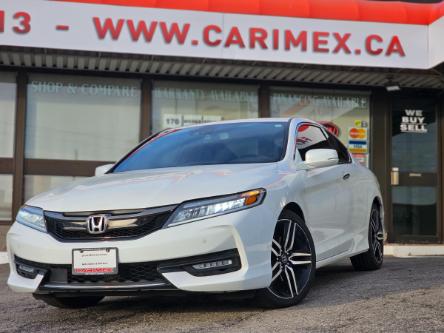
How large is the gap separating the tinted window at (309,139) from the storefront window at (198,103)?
678cm

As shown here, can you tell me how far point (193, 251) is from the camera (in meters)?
3.80

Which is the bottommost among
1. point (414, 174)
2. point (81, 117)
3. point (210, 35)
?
point (414, 174)

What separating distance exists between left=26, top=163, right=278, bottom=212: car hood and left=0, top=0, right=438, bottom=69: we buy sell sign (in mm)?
6415

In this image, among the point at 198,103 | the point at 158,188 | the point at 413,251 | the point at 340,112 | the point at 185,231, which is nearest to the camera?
the point at 185,231

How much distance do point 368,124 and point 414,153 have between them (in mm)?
1134

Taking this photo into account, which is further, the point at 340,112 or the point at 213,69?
the point at 340,112

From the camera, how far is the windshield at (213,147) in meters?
4.98

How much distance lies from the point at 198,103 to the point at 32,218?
28.5ft

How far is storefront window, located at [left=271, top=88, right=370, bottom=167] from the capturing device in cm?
1317

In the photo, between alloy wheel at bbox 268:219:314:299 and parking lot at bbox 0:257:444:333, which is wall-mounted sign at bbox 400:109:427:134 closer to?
parking lot at bbox 0:257:444:333

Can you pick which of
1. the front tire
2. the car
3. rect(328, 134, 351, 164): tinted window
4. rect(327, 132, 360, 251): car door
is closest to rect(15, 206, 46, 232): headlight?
the car

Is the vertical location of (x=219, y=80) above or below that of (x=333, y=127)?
above

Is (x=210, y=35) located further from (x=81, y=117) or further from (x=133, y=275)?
(x=133, y=275)

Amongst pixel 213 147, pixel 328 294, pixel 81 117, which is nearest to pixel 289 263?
pixel 328 294
